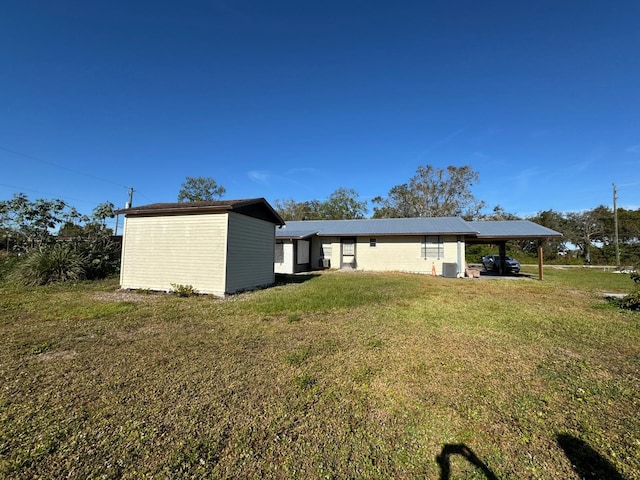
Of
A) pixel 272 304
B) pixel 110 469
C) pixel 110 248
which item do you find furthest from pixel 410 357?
pixel 110 248

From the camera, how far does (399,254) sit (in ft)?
59.9

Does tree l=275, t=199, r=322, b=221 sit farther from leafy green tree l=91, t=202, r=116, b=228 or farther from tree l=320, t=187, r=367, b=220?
leafy green tree l=91, t=202, r=116, b=228

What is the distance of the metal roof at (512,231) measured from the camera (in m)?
16.3

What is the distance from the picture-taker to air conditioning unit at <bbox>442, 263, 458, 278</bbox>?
16.3 metres

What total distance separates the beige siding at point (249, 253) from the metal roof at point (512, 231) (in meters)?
12.0

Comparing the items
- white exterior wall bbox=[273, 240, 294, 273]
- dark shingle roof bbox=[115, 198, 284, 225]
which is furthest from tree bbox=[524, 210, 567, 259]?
dark shingle roof bbox=[115, 198, 284, 225]

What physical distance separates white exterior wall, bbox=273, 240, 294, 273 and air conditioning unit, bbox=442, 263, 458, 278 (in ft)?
28.9

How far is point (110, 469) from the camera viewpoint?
2111 millimetres

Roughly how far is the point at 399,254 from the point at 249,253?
10540 millimetres

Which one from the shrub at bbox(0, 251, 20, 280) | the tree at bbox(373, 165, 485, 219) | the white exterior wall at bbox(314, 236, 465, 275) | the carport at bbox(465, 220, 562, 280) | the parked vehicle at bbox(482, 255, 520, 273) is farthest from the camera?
the tree at bbox(373, 165, 485, 219)

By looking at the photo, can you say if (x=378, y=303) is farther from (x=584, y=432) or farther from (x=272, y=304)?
(x=584, y=432)

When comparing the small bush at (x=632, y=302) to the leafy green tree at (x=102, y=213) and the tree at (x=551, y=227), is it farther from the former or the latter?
the tree at (x=551, y=227)

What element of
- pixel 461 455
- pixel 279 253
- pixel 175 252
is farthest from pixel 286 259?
pixel 461 455

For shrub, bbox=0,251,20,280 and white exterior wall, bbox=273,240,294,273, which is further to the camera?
white exterior wall, bbox=273,240,294,273
